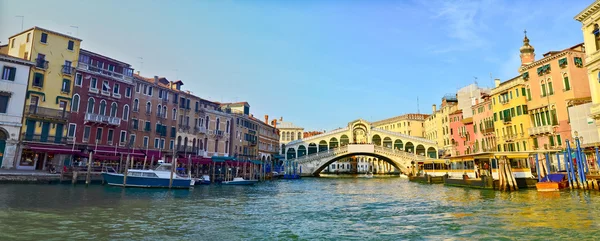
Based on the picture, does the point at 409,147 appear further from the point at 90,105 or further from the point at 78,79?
the point at 78,79

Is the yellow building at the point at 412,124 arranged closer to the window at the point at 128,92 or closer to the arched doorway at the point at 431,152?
the arched doorway at the point at 431,152

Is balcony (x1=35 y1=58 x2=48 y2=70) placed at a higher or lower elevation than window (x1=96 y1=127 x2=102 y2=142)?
higher

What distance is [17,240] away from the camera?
26.9 ft

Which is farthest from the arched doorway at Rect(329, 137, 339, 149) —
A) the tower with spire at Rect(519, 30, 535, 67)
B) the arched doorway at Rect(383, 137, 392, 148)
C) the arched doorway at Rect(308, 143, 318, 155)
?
the tower with spire at Rect(519, 30, 535, 67)

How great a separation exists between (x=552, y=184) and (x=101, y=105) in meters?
31.2

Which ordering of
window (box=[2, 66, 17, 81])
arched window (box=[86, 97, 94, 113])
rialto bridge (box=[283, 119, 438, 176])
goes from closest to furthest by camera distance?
1. window (box=[2, 66, 17, 81])
2. arched window (box=[86, 97, 94, 113])
3. rialto bridge (box=[283, 119, 438, 176])

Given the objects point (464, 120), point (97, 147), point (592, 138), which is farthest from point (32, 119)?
point (464, 120)

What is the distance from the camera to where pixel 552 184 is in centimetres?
2044

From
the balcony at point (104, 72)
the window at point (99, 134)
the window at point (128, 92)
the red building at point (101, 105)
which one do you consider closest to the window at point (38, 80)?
the red building at point (101, 105)

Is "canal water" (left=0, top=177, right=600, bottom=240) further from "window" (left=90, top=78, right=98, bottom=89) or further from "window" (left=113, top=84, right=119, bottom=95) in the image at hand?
"window" (left=113, top=84, right=119, bottom=95)

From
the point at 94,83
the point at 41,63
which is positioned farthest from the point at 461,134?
the point at 41,63

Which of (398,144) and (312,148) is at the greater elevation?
(398,144)

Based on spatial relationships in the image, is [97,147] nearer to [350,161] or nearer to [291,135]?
[291,135]

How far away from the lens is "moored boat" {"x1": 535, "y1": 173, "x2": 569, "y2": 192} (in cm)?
2044
